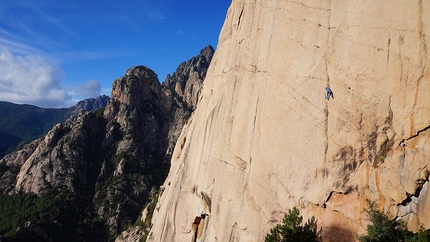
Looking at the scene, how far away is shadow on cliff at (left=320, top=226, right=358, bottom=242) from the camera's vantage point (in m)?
15.7

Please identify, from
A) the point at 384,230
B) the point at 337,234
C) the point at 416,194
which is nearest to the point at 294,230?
the point at 337,234

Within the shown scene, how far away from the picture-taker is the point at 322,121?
58.6ft

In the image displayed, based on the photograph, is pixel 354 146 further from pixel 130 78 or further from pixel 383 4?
pixel 130 78

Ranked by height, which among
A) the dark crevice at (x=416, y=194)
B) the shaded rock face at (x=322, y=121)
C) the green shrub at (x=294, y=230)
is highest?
the shaded rock face at (x=322, y=121)

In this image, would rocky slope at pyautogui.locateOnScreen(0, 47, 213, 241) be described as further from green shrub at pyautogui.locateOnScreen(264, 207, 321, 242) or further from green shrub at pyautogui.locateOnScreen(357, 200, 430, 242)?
green shrub at pyautogui.locateOnScreen(357, 200, 430, 242)

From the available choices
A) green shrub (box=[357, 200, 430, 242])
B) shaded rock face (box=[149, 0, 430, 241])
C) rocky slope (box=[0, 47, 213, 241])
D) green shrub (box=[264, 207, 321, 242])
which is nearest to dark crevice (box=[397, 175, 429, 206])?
shaded rock face (box=[149, 0, 430, 241])

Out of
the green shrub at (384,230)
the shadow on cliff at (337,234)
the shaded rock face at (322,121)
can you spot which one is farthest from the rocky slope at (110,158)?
the green shrub at (384,230)

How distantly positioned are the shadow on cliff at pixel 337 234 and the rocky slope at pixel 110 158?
8435 centimetres

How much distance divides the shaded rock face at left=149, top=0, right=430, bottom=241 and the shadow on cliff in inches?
2.5

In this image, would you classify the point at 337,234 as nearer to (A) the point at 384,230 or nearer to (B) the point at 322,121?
(A) the point at 384,230

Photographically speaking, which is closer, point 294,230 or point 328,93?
point 294,230

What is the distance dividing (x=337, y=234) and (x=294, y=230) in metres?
2.40

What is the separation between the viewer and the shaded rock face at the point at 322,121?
14.9 metres

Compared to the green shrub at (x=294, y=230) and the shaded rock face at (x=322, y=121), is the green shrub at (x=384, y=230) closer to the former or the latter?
the shaded rock face at (x=322, y=121)
